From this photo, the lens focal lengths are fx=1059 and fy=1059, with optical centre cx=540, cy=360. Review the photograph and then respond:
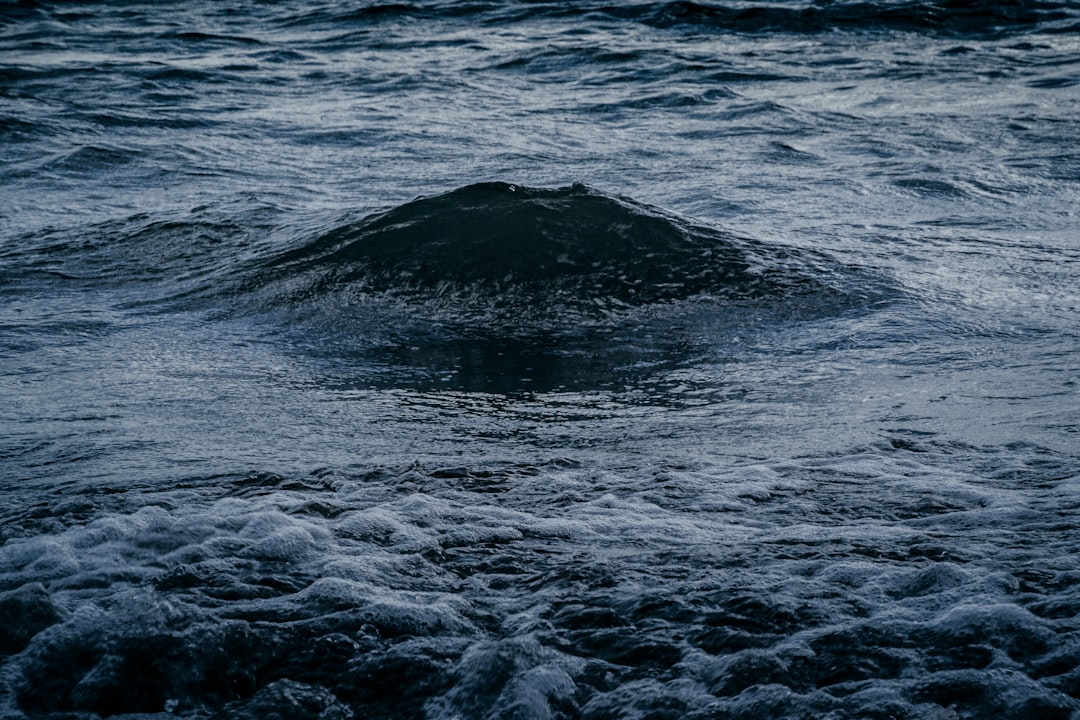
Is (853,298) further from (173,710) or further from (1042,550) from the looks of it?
(173,710)

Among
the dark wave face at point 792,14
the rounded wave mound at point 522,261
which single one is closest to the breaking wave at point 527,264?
the rounded wave mound at point 522,261

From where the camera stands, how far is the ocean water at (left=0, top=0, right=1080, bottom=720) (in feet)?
7.27

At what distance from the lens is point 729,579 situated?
2504 millimetres

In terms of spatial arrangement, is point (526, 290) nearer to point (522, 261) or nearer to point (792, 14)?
point (522, 261)

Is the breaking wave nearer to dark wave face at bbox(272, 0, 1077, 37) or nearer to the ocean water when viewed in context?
the ocean water

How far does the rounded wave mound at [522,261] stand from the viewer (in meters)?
5.18

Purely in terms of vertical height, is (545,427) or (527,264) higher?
(527,264)

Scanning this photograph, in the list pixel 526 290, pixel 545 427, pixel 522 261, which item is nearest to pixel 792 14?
pixel 522 261

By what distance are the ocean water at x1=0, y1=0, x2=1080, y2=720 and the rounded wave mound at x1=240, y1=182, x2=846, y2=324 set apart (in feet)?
0.08

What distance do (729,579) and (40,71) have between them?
1309 cm

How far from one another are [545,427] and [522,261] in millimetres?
2113

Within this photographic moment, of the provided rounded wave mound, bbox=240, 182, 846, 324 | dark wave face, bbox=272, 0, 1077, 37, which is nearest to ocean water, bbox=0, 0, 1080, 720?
rounded wave mound, bbox=240, 182, 846, 324

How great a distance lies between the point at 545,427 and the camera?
11.7ft

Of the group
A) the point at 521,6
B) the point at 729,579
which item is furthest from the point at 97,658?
the point at 521,6
